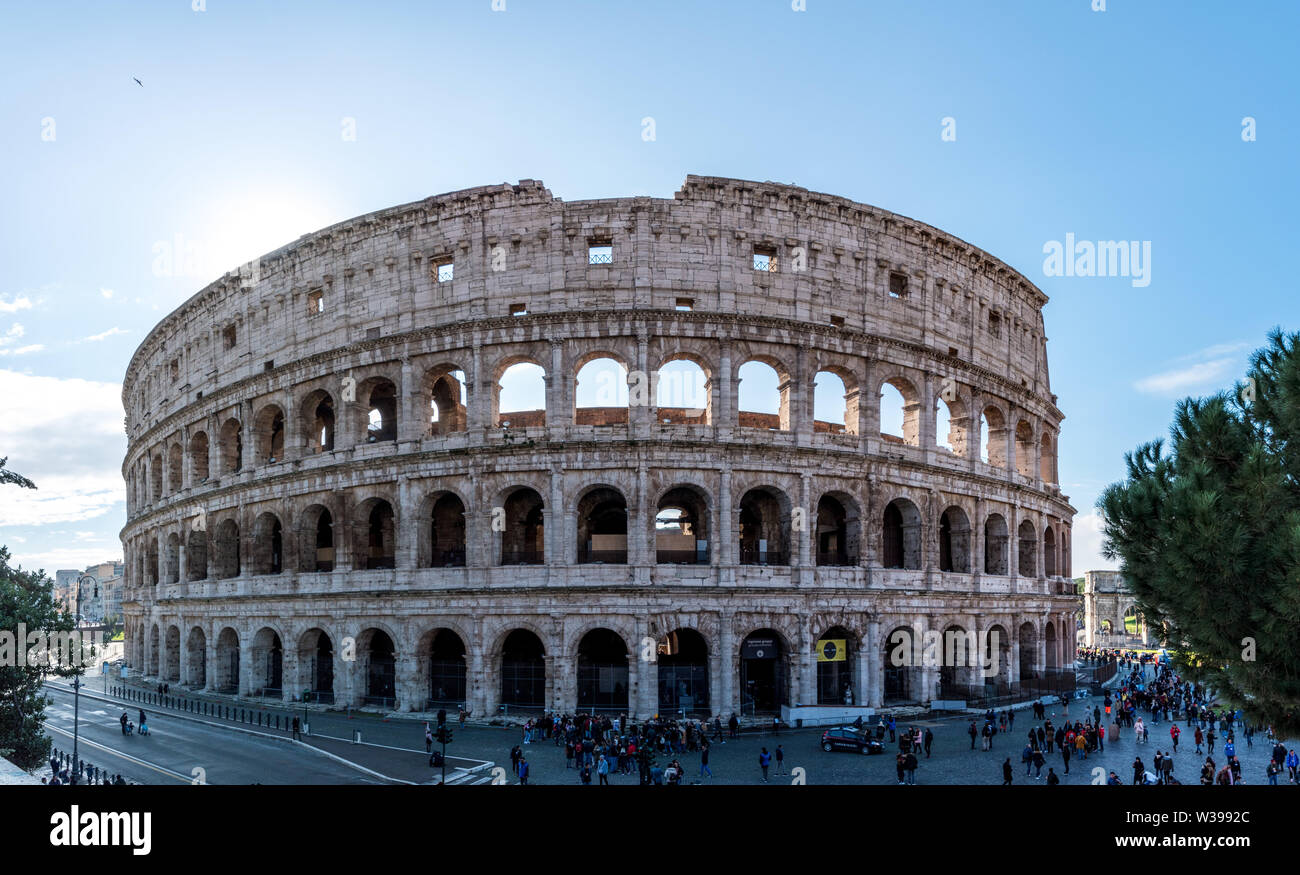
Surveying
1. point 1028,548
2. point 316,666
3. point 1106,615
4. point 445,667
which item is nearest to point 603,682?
point 445,667

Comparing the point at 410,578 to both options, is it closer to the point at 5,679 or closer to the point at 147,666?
the point at 5,679

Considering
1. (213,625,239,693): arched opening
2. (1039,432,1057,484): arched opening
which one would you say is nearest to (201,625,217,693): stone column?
(213,625,239,693): arched opening

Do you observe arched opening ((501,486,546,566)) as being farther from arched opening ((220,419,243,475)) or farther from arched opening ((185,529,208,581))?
arched opening ((185,529,208,581))

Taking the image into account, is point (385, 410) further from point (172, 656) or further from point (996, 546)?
point (996, 546)

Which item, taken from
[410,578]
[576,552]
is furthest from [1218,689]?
[410,578]
